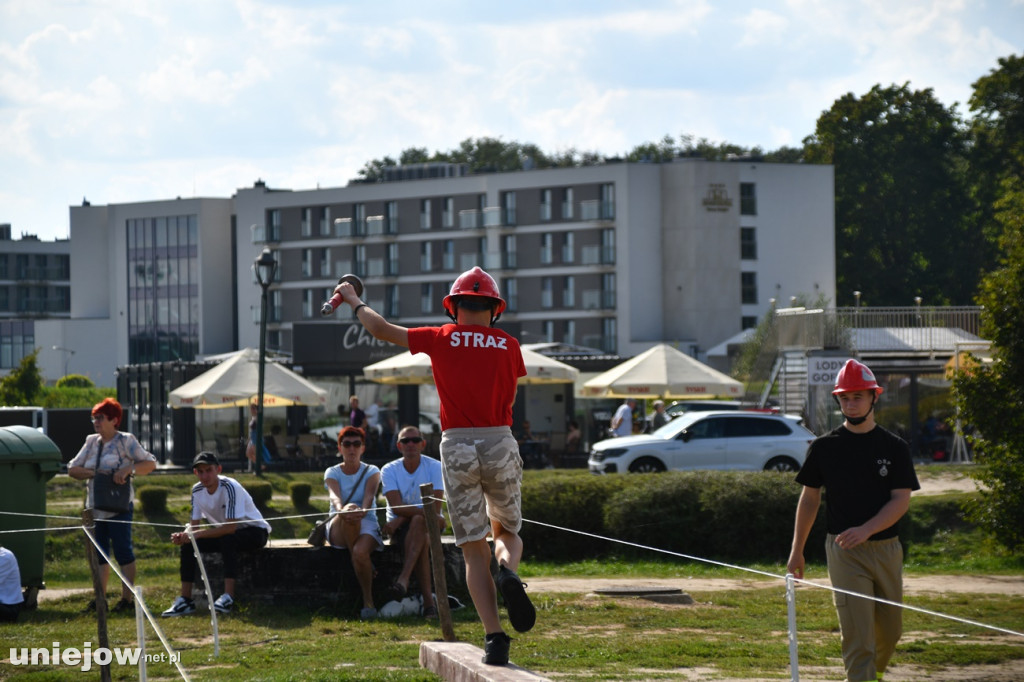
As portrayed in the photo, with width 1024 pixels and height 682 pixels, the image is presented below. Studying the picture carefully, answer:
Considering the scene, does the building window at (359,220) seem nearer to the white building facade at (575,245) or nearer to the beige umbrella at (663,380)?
the white building facade at (575,245)

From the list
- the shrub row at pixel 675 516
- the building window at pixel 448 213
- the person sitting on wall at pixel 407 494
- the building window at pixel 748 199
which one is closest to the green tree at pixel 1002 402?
the shrub row at pixel 675 516

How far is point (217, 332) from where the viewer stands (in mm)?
96875

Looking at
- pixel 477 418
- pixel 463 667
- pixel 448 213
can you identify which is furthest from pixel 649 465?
pixel 448 213

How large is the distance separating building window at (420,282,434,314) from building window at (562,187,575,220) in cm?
964

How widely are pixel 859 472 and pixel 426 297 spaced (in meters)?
79.2

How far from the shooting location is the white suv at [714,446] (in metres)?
27.7

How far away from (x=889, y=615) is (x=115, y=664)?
515cm

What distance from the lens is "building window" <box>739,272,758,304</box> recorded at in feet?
265

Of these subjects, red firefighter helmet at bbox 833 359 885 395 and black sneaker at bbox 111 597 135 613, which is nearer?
red firefighter helmet at bbox 833 359 885 395

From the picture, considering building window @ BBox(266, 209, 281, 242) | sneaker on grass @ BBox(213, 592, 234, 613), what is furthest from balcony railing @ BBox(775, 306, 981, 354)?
building window @ BBox(266, 209, 281, 242)

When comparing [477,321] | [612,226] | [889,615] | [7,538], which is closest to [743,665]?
[889,615]

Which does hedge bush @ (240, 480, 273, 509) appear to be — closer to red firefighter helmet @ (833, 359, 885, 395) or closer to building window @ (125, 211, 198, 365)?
red firefighter helmet @ (833, 359, 885, 395)

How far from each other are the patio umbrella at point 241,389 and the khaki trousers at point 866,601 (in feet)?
84.3

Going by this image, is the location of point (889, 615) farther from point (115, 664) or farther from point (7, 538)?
point (7, 538)
